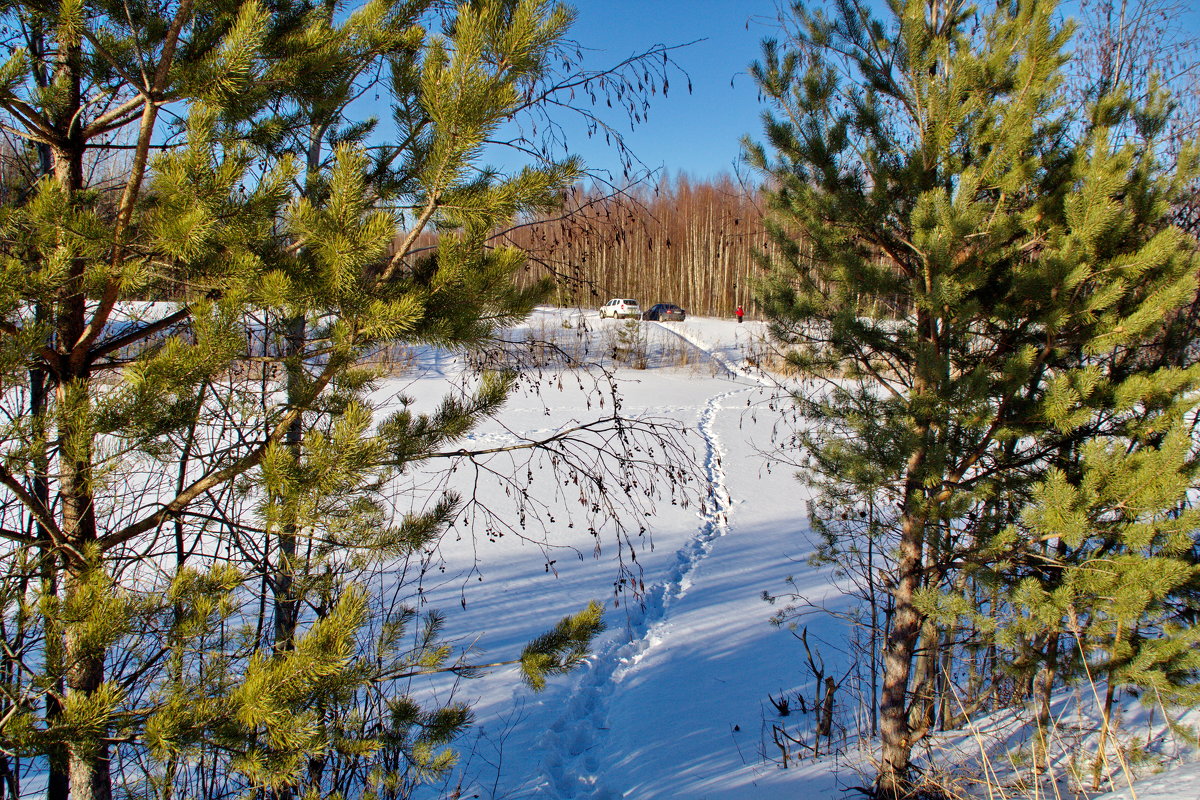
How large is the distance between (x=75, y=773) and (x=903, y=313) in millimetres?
3946

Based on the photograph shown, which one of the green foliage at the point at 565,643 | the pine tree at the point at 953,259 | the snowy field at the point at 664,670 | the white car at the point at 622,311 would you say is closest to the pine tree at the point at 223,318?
the green foliage at the point at 565,643

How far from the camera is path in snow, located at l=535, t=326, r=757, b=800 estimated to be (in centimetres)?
370

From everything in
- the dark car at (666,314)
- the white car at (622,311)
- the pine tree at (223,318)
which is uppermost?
the dark car at (666,314)

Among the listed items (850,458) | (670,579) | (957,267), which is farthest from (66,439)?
(670,579)

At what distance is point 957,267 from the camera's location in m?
3.12

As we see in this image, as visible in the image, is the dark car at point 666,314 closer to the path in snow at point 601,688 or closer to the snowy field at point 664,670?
the snowy field at point 664,670

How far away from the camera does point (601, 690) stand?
4.59m

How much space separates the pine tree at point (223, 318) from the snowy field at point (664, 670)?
794 mm

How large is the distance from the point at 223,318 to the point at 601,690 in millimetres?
3874

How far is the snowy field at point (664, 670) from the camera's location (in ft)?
12.3

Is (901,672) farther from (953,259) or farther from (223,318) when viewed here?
(223,318)

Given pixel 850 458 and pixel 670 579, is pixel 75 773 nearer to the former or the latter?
pixel 850 458

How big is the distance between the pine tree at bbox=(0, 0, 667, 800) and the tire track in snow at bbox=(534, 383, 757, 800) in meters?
1.49

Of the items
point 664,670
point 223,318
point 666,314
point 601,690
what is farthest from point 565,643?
point 666,314
